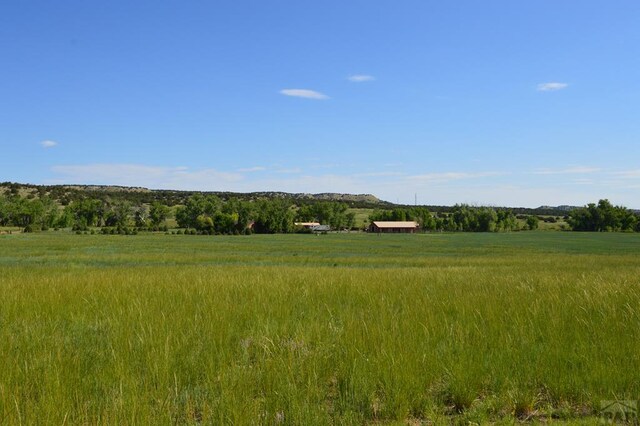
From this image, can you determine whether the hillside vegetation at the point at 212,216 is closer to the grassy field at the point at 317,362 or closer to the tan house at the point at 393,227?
the tan house at the point at 393,227

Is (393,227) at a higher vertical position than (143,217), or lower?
lower

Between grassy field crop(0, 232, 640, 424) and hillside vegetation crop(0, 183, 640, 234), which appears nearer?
grassy field crop(0, 232, 640, 424)

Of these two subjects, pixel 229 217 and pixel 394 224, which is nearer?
pixel 229 217

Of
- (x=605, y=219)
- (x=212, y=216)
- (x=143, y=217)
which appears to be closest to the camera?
(x=212, y=216)

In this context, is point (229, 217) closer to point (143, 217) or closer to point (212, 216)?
point (212, 216)

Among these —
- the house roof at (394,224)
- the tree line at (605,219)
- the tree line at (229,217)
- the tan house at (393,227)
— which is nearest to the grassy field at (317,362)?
the tree line at (229,217)

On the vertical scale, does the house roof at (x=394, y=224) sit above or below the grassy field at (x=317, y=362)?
below

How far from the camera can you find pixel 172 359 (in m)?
4.99

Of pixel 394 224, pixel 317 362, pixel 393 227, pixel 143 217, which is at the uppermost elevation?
pixel 317 362

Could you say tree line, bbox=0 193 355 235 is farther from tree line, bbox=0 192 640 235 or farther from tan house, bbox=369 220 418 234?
tan house, bbox=369 220 418 234

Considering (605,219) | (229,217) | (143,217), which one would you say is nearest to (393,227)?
(229,217)

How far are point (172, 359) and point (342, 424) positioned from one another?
215 centimetres

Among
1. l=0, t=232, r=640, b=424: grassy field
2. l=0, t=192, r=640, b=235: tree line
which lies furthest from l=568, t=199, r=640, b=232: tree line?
l=0, t=232, r=640, b=424: grassy field

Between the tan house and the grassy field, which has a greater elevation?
the grassy field
